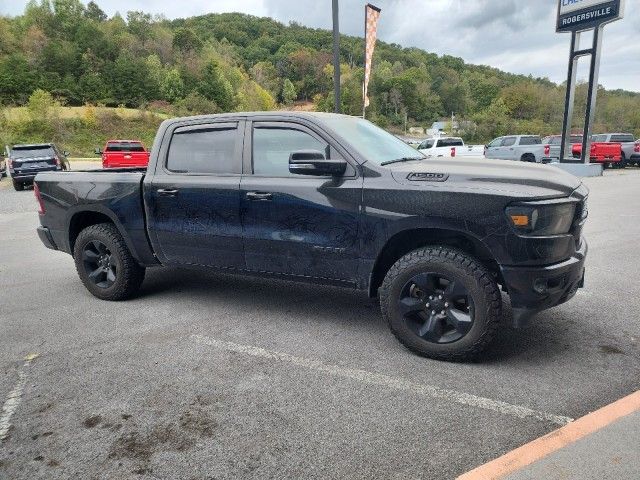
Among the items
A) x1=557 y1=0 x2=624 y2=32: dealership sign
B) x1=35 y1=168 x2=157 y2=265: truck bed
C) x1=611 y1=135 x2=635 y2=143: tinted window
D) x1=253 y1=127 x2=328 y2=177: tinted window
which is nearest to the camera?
x1=253 y1=127 x2=328 y2=177: tinted window

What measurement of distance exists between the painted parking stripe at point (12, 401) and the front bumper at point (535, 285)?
307 cm

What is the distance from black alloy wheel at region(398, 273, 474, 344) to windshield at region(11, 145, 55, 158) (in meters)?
17.9

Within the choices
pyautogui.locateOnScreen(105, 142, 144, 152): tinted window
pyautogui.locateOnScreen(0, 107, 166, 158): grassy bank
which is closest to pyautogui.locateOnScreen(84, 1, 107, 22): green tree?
pyautogui.locateOnScreen(0, 107, 166, 158): grassy bank

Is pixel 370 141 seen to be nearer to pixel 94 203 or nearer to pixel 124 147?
pixel 94 203

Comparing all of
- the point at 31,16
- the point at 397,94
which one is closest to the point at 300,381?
the point at 397,94

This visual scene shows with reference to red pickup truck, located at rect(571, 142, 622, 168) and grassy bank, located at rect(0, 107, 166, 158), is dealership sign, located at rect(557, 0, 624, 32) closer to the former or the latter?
red pickup truck, located at rect(571, 142, 622, 168)

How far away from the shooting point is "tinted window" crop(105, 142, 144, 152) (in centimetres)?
1956

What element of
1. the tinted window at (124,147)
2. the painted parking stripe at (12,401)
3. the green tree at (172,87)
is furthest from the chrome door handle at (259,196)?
the green tree at (172,87)

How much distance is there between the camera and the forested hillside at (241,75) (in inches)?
2931

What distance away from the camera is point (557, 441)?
231 centimetres

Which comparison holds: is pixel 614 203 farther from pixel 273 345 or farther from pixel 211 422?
pixel 211 422

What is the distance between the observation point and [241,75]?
97.1 metres

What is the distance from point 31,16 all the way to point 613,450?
433 ft

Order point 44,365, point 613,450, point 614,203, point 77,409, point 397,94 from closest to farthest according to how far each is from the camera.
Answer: point 613,450, point 77,409, point 44,365, point 614,203, point 397,94
